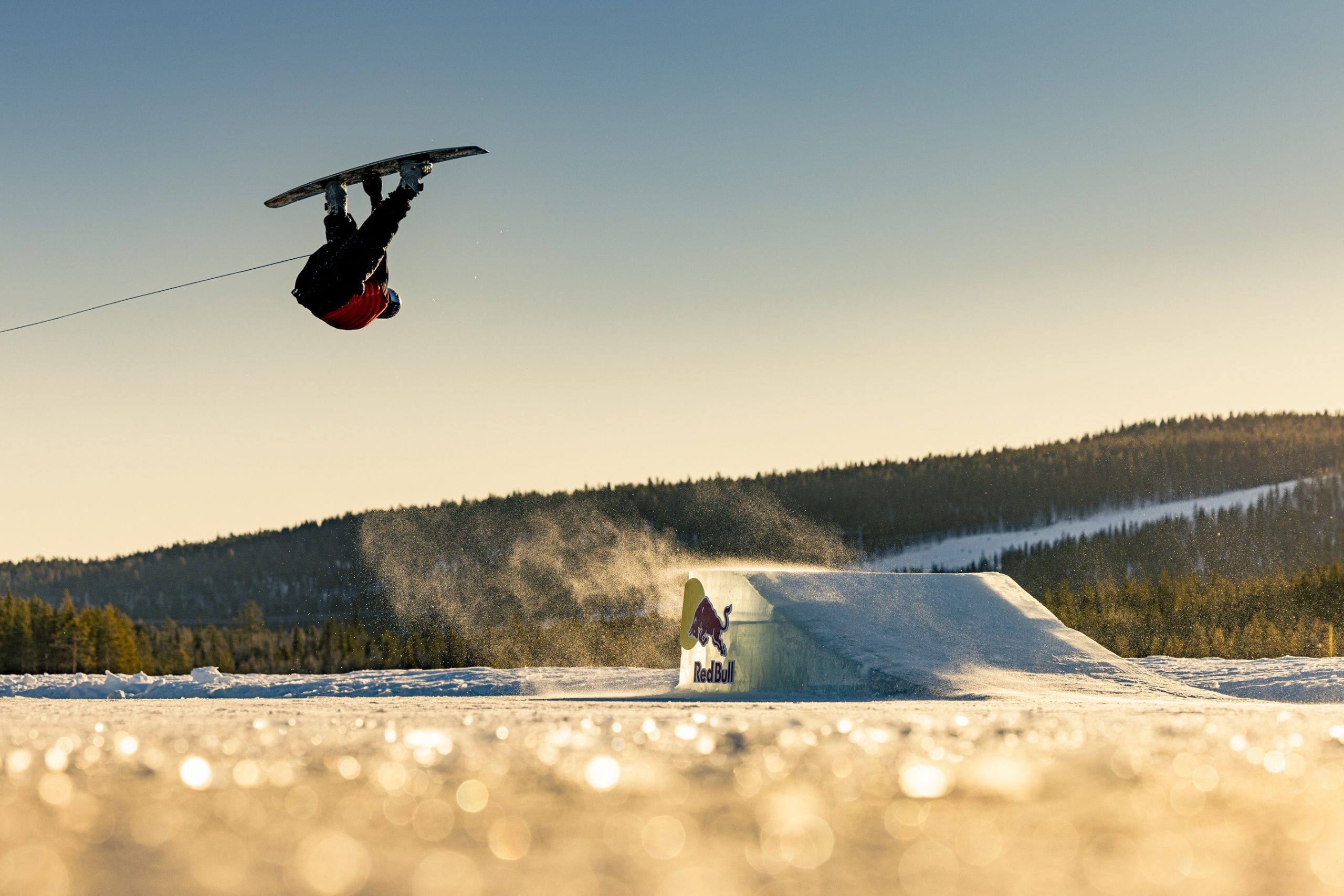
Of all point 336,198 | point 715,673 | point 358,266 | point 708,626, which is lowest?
point 715,673

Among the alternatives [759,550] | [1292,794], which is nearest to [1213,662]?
[1292,794]

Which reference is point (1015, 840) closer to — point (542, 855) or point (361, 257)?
point (542, 855)

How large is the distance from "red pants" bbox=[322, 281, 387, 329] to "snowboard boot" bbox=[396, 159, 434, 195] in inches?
29.6

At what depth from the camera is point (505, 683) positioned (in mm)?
21156

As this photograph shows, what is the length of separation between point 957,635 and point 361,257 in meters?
11.4

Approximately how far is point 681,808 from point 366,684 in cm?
2052

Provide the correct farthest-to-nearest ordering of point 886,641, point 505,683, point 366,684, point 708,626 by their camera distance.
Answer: point 366,684 < point 505,683 < point 708,626 < point 886,641

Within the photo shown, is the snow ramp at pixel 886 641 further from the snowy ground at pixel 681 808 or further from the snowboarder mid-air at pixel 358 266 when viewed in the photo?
the snowy ground at pixel 681 808

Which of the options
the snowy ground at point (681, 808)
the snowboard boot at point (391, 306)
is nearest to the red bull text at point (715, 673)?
the snowboard boot at point (391, 306)

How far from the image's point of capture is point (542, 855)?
5.89 ft

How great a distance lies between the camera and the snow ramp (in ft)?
45.2

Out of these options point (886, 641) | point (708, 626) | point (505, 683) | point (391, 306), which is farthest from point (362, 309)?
point (505, 683)

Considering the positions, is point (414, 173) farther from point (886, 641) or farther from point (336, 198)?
point (886, 641)

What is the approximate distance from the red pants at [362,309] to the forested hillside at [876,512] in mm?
87585
